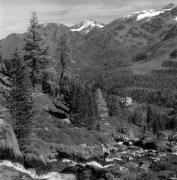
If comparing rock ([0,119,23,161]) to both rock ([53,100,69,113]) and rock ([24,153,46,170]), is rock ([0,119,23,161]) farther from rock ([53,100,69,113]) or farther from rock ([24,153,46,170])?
rock ([53,100,69,113])

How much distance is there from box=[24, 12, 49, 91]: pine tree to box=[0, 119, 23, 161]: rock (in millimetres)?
34519

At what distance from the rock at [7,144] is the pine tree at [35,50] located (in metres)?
34.5

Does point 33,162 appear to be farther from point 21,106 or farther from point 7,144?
point 21,106

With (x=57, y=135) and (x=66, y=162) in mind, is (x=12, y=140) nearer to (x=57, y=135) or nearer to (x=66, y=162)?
(x=66, y=162)

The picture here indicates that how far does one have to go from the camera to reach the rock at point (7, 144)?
4175 centimetres

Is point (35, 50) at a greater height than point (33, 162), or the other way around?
point (35, 50)

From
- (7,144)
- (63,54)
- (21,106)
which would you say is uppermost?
(63,54)

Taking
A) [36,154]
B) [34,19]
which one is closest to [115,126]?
[34,19]

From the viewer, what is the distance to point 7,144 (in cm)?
4197

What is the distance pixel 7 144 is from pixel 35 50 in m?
37.6

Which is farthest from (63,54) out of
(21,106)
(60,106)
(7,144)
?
(7,144)

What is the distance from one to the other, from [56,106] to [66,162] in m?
36.0

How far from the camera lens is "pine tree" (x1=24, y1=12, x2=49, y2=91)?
76.4 metres

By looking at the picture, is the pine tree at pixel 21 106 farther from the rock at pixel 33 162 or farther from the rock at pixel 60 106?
the rock at pixel 60 106
